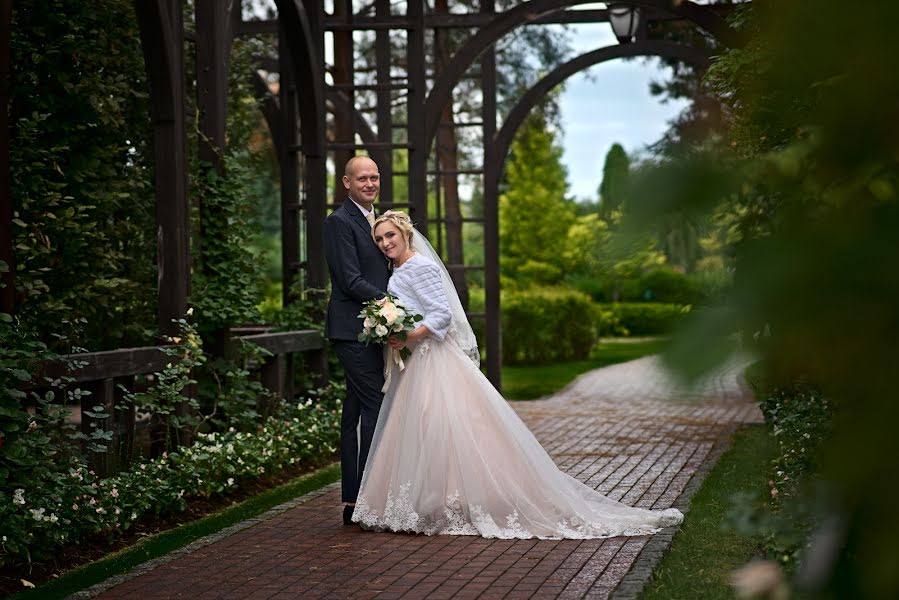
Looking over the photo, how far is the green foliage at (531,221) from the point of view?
115 ft

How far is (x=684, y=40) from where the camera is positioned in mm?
19172

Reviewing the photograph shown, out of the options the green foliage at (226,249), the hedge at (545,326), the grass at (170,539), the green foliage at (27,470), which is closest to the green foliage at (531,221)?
the hedge at (545,326)

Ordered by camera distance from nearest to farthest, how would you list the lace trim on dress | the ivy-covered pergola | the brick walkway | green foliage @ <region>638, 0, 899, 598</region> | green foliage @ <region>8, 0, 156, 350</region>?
green foliage @ <region>638, 0, 899, 598</region> < the brick walkway < the lace trim on dress < the ivy-covered pergola < green foliage @ <region>8, 0, 156, 350</region>

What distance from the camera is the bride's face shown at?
6902mm

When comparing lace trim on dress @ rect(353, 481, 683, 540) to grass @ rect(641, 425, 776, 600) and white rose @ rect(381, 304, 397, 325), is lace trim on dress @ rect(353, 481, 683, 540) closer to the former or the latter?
grass @ rect(641, 425, 776, 600)

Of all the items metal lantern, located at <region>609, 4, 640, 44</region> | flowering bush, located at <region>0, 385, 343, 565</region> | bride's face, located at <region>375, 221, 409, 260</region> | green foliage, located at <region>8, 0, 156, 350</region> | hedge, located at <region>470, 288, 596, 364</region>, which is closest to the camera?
flowering bush, located at <region>0, 385, 343, 565</region>

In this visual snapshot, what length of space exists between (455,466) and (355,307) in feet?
3.61

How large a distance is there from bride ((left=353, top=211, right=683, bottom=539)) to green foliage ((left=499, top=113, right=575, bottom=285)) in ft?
90.6

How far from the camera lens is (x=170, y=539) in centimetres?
648

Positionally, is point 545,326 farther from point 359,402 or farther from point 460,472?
point 460,472

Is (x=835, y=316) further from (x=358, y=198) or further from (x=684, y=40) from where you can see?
(x=684, y=40)

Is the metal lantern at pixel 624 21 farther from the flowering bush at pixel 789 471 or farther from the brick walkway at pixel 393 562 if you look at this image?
the brick walkway at pixel 393 562

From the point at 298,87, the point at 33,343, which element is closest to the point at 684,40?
the point at 298,87

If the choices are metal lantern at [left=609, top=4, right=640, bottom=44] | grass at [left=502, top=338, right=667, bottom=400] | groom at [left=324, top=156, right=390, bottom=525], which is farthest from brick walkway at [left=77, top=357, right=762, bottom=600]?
grass at [left=502, top=338, right=667, bottom=400]
